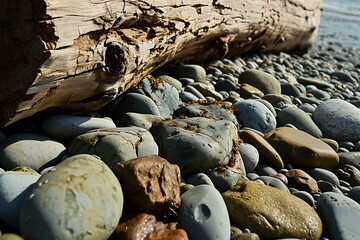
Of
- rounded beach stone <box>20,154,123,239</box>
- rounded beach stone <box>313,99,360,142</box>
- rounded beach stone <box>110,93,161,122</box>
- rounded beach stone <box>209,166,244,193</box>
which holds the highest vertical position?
rounded beach stone <box>20,154,123,239</box>

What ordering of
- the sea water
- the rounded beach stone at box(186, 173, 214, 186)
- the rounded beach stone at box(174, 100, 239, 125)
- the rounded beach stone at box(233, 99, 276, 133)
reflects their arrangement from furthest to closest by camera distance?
the sea water
the rounded beach stone at box(233, 99, 276, 133)
the rounded beach stone at box(174, 100, 239, 125)
the rounded beach stone at box(186, 173, 214, 186)

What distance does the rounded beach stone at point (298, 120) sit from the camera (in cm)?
480

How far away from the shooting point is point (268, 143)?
4.23m

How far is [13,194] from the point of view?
2.71 meters

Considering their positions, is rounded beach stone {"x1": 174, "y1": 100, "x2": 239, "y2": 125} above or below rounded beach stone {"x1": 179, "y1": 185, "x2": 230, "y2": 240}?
below

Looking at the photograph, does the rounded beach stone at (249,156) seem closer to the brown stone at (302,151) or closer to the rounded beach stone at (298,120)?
the brown stone at (302,151)

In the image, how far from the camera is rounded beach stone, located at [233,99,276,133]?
15.0ft

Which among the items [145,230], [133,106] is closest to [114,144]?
[145,230]

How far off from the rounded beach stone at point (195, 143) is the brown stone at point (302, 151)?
0.57 metres

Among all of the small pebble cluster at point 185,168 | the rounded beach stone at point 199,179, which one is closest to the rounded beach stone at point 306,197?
the small pebble cluster at point 185,168

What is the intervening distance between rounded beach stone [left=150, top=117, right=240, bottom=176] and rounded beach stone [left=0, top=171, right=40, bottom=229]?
1.02 metres

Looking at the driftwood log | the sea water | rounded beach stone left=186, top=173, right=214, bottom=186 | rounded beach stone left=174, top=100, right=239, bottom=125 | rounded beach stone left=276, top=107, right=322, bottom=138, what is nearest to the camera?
the driftwood log

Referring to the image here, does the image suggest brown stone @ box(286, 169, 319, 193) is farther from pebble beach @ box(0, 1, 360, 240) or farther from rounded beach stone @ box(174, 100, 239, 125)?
rounded beach stone @ box(174, 100, 239, 125)

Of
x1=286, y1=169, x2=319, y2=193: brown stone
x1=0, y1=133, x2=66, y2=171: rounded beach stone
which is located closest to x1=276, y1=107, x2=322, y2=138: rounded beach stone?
x1=286, y1=169, x2=319, y2=193: brown stone
